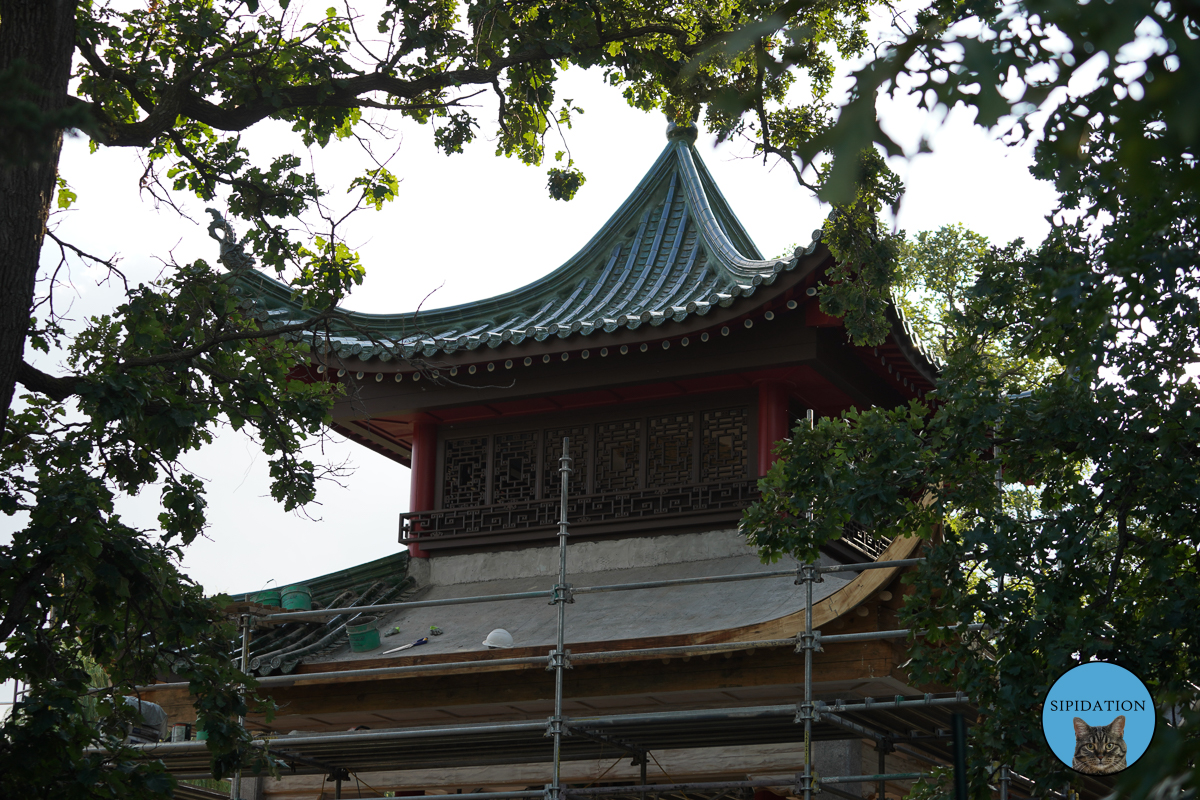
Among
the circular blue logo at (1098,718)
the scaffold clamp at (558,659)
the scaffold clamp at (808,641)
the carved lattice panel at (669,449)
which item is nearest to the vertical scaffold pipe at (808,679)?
the scaffold clamp at (808,641)

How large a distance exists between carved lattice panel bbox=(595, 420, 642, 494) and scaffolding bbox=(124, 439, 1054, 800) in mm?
1392

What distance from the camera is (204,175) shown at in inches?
296

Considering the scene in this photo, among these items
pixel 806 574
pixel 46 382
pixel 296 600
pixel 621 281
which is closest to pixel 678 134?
pixel 621 281

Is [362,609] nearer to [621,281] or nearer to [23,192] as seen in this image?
[23,192]

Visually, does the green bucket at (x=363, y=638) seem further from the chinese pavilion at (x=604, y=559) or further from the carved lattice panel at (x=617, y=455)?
the carved lattice panel at (x=617, y=455)

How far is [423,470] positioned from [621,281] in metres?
2.64

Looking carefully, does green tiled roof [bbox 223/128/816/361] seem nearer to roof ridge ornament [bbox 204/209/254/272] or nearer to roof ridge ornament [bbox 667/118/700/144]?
roof ridge ornament [bbox 667/118/700/144]

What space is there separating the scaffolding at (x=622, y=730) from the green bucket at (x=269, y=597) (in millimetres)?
979

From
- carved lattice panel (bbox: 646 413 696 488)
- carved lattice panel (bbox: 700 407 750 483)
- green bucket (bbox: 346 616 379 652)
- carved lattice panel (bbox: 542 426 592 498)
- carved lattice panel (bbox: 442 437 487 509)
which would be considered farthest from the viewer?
carved lattice panel (bbox: 442 437 487 509)

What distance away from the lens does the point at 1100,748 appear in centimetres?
506

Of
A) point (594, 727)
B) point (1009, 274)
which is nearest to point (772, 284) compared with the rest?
point (1009, 274)

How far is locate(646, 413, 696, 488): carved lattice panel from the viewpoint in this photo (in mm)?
10234

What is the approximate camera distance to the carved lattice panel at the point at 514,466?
423 inches

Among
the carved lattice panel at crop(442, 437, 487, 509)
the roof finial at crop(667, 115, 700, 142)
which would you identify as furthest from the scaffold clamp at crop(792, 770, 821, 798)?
the roof finial at crop(667, 115, 700, 142)
